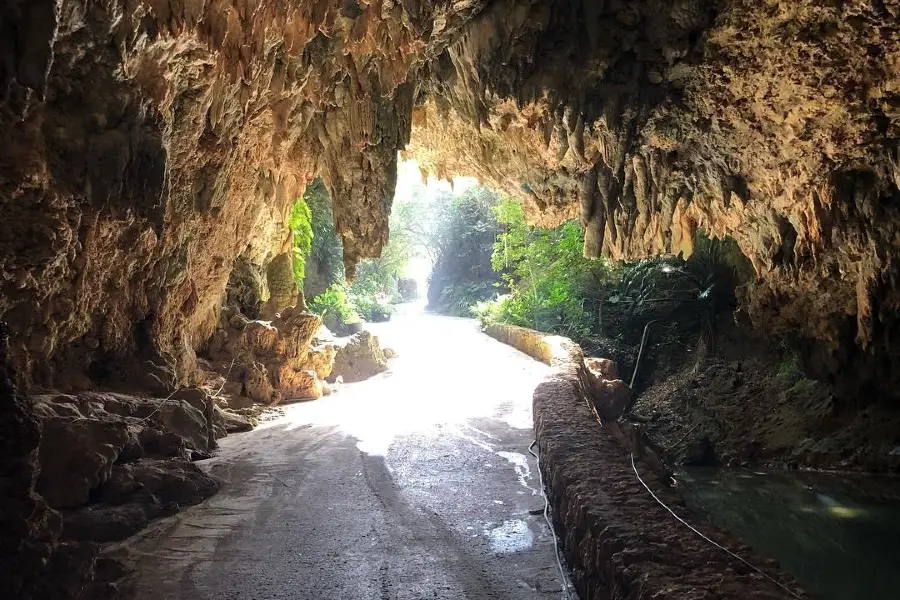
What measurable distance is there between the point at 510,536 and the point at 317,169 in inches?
256

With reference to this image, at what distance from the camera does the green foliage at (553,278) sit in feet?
53.2

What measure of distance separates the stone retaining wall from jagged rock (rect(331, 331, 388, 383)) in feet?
26.6

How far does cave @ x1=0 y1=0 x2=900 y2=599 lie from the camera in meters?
4.14

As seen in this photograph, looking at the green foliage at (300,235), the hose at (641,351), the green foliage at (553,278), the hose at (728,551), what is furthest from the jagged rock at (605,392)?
the green foliage at (300,235)

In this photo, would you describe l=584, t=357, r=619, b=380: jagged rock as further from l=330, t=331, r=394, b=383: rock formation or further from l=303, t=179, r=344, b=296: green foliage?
l=303, t=179, r=344, b=296: green foliage

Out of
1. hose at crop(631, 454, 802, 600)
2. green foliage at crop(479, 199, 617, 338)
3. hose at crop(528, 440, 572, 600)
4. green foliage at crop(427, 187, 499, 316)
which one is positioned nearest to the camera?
hose at crop(631, 454, 802, 600)

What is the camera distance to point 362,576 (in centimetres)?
378

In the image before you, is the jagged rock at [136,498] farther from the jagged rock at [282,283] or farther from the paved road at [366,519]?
the jagged rock at [282,283]

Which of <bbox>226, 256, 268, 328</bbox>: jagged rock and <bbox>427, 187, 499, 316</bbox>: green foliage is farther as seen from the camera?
<bbox>427, 187, 499, 316</bbox>: green foliage

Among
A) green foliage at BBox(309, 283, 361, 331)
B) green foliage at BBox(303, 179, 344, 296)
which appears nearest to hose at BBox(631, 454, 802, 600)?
green foliage at BBox(303, 179, 344, 296)

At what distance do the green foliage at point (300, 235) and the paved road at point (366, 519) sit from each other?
5.06m

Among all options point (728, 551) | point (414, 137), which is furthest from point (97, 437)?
point (414, 137)

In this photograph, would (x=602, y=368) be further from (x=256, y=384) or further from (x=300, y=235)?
(x=300, y=235)

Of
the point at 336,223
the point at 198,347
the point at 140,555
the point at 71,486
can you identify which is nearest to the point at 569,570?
the point at 140,555
